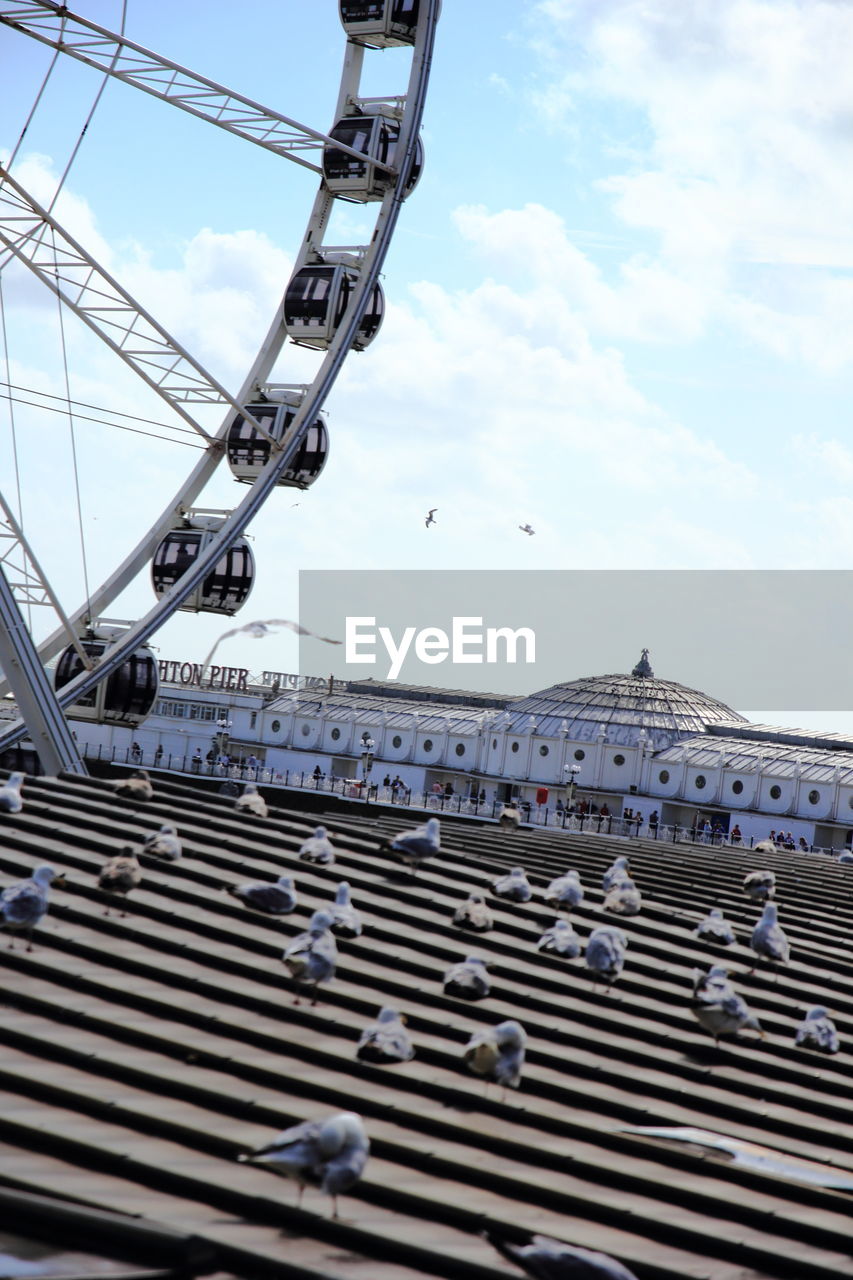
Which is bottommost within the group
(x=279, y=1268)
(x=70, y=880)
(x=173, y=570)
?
(x=279, y=1268)

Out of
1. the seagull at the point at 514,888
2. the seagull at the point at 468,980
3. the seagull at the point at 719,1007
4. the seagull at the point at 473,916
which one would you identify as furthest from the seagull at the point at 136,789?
the seagull at the point at 719,1007

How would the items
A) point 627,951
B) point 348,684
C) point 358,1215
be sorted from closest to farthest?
point 358,1215
point 627,951
point 348,684

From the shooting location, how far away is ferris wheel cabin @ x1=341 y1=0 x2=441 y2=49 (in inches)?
1636

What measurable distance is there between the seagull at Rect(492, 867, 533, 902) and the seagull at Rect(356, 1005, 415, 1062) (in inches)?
370

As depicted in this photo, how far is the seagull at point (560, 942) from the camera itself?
2319 centimetres

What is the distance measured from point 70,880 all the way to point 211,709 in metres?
72.5

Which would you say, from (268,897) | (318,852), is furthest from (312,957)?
(318,852)

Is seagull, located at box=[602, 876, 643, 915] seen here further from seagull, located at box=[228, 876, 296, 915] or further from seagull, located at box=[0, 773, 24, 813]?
seagull, located at box=[0, 773, 24, 813]

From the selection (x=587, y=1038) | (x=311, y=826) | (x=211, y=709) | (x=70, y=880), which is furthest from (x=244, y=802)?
(x=211, y=709)

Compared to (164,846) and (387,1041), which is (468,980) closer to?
(387,1041)

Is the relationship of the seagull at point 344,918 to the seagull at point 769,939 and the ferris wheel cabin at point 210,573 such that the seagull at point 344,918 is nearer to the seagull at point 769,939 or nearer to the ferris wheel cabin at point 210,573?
the seagull at point 769,939

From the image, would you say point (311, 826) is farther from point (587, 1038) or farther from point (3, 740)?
point (587, 1038)

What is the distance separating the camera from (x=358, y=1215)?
1389 centimetres

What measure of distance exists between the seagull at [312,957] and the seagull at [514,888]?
7.65 m
